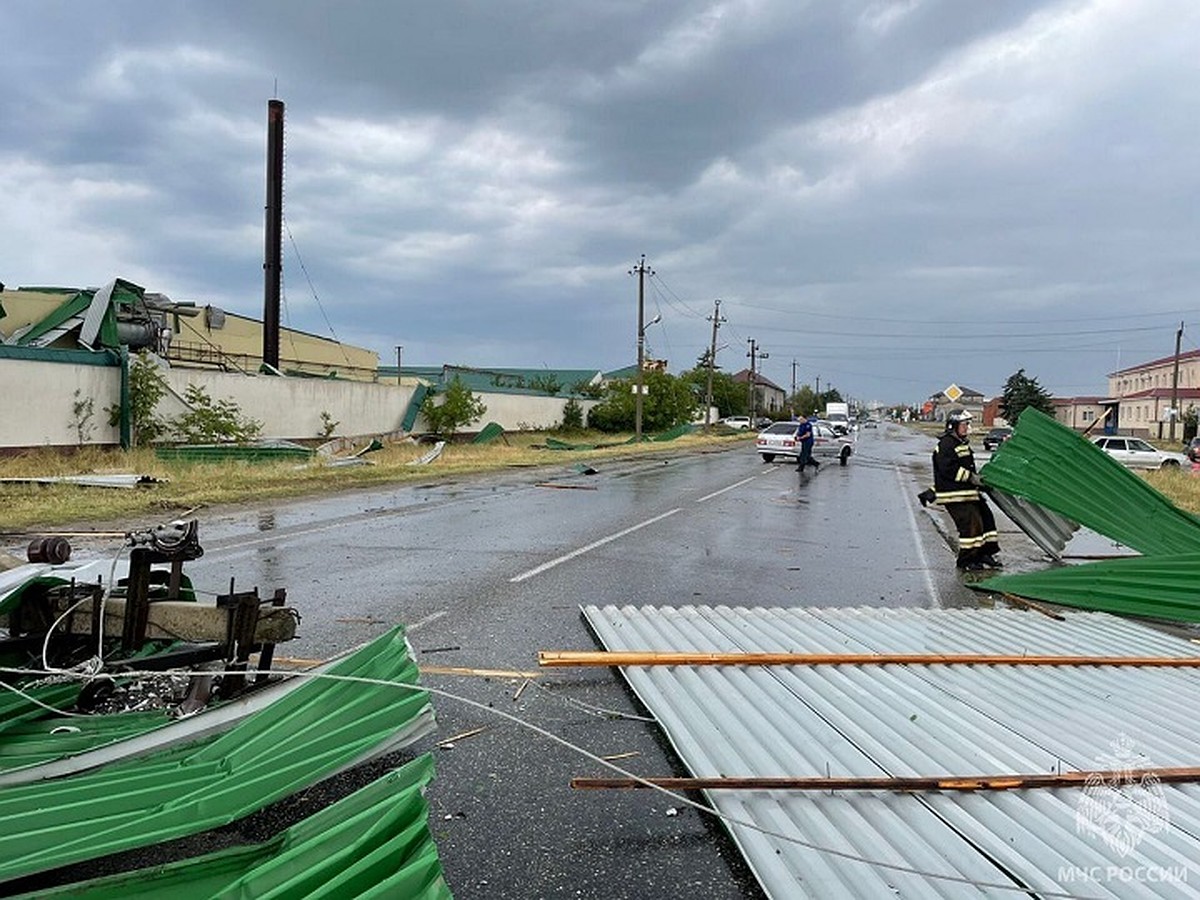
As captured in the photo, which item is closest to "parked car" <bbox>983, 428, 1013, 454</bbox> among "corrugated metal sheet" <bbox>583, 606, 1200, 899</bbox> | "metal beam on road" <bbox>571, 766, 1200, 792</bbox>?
"corrugated metal sheet" <bbox>583, 606, 1200, 899</bbox>

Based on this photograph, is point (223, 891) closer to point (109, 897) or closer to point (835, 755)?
point (109, 897)

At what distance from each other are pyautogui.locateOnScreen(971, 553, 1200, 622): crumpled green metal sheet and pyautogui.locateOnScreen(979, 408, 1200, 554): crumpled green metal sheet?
3.51ft

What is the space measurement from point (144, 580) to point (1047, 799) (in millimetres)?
4076

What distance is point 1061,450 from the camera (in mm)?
8938

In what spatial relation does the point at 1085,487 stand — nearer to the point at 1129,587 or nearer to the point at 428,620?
the point at 1129,587

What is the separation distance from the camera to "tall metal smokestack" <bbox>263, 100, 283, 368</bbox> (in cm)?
3166

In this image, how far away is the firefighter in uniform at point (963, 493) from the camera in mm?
9578

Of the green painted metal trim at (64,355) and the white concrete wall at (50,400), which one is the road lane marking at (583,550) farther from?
the green painted metal trim at (64,355)

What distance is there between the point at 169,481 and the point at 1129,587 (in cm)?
1609

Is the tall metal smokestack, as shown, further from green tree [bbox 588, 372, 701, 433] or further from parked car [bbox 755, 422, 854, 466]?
green tree [bbox 588, 372, 701, 433]

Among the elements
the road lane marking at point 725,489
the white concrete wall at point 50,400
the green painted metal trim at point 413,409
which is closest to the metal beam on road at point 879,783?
the road lane marking at point 725,489

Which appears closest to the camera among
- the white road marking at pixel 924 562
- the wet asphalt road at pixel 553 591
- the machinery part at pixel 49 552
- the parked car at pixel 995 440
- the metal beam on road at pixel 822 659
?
the wet asphalt road at pixel 553 591

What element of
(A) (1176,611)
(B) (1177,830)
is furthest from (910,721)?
(A) (1176,611)

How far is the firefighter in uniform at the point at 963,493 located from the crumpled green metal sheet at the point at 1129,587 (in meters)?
1.52
